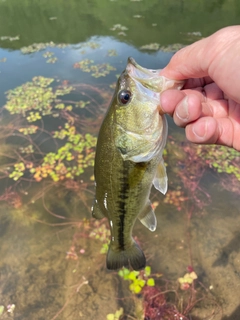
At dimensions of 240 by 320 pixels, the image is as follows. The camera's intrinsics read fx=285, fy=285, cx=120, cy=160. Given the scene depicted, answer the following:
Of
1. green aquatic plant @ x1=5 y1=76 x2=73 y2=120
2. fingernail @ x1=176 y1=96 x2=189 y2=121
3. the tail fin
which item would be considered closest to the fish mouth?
fingernail @ x1=176 y1=96 x2=189 y2=121

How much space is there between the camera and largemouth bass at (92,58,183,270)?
65.7 inches

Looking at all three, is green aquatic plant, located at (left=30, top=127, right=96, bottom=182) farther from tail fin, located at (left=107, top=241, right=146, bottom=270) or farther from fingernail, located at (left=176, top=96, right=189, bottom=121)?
fingernail, located at (left=176, top=96, right=189, bottom=121)

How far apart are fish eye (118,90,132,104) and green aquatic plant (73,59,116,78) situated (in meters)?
5.53

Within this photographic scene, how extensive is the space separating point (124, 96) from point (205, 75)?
61 cm

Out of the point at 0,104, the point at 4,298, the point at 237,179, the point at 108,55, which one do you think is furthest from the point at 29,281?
the point at 108,55

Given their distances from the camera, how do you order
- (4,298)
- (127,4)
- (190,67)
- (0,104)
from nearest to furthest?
(190,67), (4,298), (0,104), (127,4)

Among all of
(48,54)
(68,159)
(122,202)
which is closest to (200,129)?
(122,202)

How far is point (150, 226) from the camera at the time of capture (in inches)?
81.6

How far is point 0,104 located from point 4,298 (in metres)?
4.22

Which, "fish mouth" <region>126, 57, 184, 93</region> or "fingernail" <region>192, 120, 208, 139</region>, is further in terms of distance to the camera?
"fingernail" <region>192, 120, 208, 139</region>

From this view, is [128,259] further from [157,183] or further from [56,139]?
[56,139]

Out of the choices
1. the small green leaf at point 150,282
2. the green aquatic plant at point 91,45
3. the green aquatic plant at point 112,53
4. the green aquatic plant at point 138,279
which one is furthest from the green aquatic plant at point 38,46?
the small green leaf at point 150,282

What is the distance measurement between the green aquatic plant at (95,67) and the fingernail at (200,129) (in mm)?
5503

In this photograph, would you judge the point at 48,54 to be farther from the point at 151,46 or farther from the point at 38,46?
the point at 151,46
